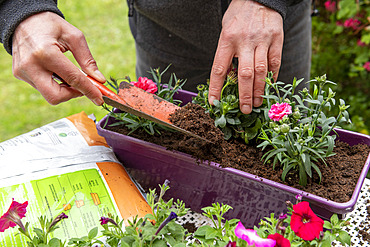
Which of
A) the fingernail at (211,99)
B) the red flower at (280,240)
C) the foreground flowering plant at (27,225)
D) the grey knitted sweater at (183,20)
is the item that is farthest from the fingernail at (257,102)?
the foreground flowering plant at (27,225)

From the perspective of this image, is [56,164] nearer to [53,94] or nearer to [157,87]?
[53,94]

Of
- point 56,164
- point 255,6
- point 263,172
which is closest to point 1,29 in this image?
point 56,164

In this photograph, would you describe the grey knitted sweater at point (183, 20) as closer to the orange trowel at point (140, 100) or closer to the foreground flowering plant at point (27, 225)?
the orange trowel at point (140, 100)

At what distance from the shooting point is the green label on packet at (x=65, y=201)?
0.86 meters

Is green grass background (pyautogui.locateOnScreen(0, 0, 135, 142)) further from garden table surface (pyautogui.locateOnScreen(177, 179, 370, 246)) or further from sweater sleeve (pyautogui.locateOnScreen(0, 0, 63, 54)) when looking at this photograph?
garden table surface (pyautogui.locateOnScreen(177, 179, 370, 246))

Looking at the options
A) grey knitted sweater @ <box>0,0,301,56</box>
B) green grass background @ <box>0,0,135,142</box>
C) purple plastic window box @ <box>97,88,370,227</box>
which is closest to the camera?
purple plastic window box @ <box>97,88,370,227</box>

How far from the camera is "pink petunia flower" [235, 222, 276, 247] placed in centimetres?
60

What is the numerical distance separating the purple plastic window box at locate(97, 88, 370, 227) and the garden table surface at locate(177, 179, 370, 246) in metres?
0.03

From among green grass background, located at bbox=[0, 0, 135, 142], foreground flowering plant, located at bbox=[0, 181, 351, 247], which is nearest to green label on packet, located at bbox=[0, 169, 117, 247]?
foreground flowering plant, located at bbox=[0, 181, 351, 247]

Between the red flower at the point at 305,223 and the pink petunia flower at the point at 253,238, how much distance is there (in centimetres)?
6

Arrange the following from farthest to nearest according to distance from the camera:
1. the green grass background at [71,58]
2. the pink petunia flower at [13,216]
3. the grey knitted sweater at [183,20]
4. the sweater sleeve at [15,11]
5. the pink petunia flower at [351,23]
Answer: the green grass background at [71,58]
the pink petunia flower at [351,23]
the grey knitted sweater at [183,20]
the sweater sleeve at [15,11]
the pink petunia flower at [13,216]

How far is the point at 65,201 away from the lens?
3.03ft

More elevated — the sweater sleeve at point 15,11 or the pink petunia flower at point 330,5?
the pink petunia flower at point 330,5

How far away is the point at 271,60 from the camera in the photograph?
3.29 feet
